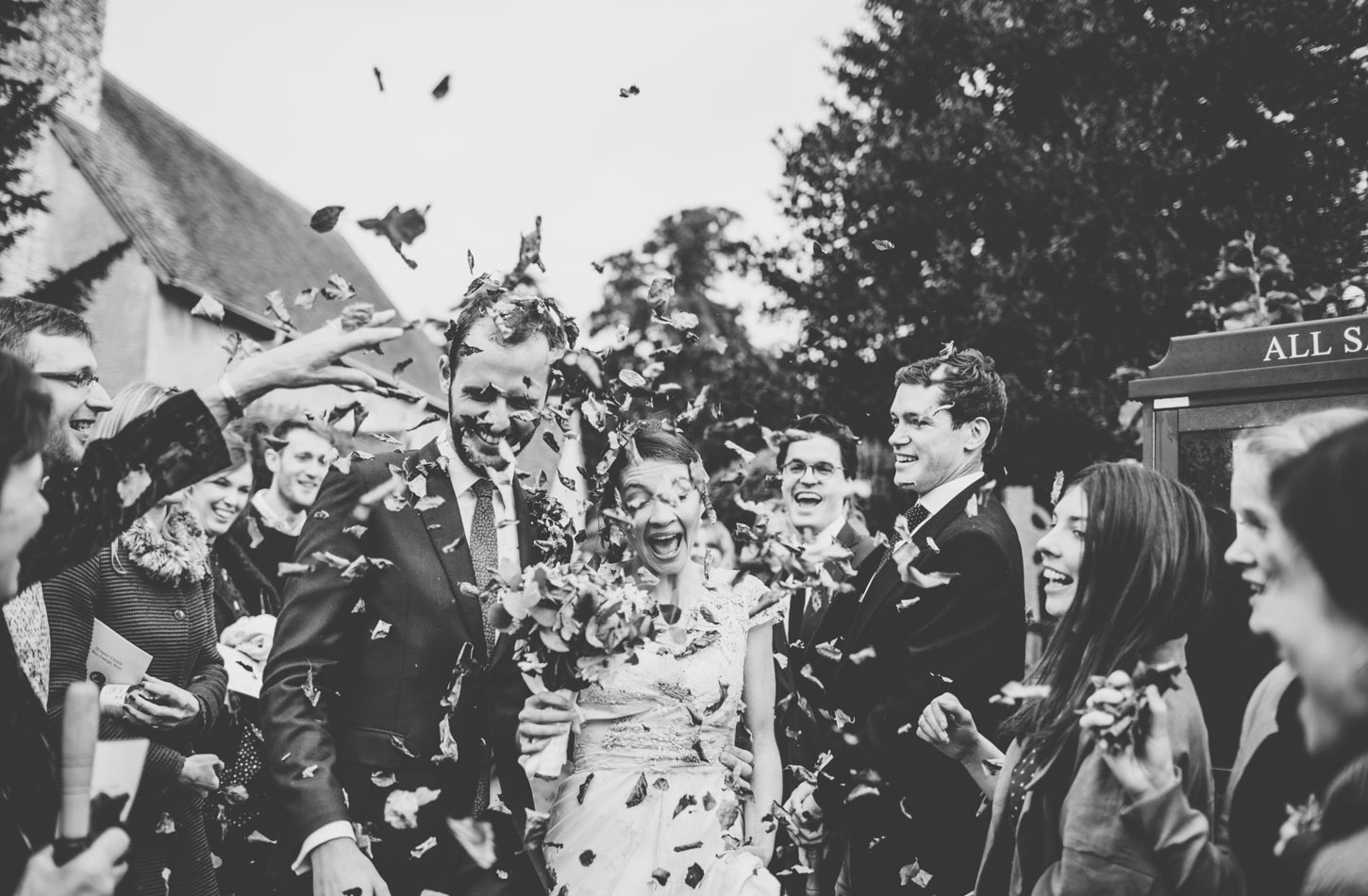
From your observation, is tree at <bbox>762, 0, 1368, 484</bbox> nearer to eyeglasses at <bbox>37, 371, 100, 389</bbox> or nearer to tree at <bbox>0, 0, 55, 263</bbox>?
tree at <bbox>0, 0, 55, 263</bbox>

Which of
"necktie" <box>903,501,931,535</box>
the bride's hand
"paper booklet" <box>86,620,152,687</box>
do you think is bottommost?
the bride's hand

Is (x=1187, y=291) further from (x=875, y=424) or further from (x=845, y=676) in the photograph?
(x=845, y=676)

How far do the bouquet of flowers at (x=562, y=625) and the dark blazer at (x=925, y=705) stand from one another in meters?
1.11

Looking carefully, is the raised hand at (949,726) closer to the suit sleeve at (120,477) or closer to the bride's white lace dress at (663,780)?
the bride's white lace dress at (663,780)

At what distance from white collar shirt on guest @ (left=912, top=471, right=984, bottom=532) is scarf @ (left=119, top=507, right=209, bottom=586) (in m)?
2.89

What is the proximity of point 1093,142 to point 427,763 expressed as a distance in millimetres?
14636

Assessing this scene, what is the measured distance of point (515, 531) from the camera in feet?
10.8

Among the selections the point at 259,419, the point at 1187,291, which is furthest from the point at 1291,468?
the point at 1187,291

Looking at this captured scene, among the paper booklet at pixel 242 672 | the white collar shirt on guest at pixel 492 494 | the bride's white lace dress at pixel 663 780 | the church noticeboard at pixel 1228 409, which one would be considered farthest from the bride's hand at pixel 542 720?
the church noticeboard at pixel 1228 409

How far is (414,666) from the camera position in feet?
9.64

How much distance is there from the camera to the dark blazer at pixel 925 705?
357 cm

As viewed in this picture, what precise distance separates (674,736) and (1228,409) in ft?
11.1

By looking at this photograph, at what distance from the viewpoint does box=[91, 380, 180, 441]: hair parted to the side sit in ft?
10.1

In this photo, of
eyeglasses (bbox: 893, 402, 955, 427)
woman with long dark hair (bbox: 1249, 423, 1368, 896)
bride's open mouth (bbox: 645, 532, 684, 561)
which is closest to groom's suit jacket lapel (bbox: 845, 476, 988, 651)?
eyeglasses (bbox: 893, 402, 955, 427)
